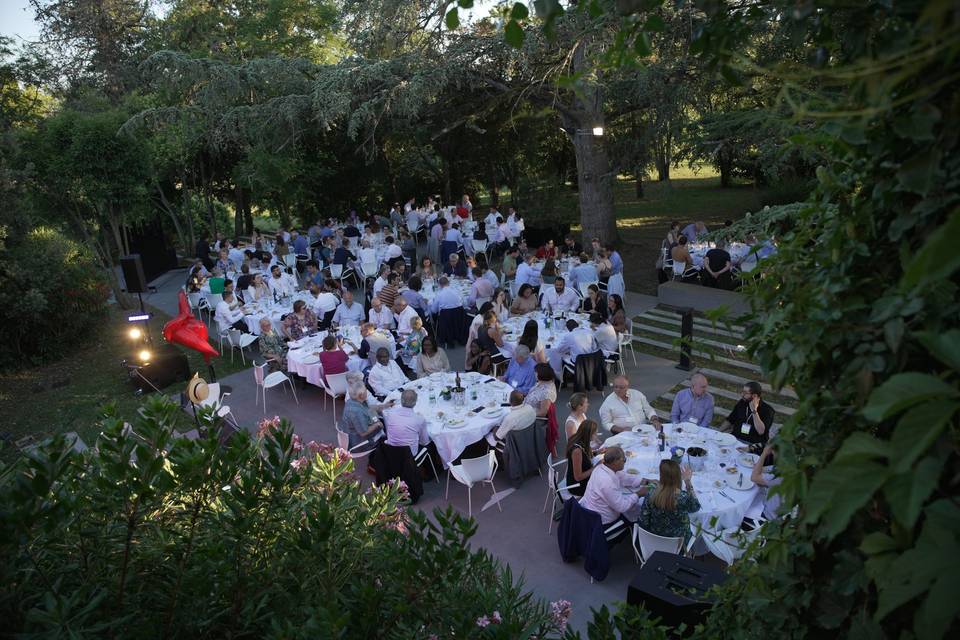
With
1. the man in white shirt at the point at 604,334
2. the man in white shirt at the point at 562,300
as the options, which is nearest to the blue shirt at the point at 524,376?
the man in white shirt at the point at 604,334

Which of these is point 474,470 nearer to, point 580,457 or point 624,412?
point 580,457

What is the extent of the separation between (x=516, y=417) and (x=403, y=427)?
4.09 ft

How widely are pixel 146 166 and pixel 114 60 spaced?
10.5 metres

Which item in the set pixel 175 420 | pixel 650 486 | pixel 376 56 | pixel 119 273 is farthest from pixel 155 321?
pixel 175 420

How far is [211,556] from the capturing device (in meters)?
2.17

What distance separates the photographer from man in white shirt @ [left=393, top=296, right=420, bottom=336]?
9.98m

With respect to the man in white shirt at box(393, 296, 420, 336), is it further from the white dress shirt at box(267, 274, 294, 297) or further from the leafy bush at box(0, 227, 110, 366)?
the leafy bush at box(0, 227, 110, 366)

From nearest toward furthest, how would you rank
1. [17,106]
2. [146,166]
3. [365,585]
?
[365,585] → [146,166] → [17,106]

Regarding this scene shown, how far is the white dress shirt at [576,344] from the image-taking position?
29.9 feet

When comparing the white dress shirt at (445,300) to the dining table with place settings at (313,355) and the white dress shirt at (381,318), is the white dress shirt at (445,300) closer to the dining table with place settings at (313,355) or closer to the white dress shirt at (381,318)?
the white dress shirt at (381,318)

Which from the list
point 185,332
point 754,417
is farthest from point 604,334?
point 185,332

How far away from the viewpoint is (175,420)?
7.59ft

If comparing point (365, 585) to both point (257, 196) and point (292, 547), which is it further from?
point (257, 196)

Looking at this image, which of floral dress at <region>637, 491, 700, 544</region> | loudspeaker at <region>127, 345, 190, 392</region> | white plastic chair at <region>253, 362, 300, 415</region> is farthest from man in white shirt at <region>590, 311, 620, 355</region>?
loudspeaker at <region>127, 345, 190, 392</region>
